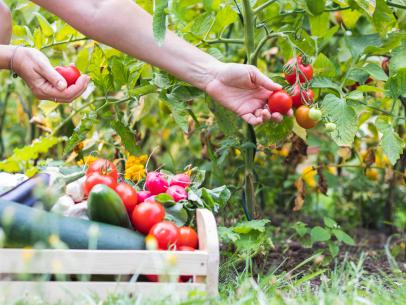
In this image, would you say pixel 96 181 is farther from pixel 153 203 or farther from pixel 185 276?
pixel 185 276

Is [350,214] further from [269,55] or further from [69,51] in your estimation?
[69,51]

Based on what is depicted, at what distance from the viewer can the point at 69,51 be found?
10.6ft

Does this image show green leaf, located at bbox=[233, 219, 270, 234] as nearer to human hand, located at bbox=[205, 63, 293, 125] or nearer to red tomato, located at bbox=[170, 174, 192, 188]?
red tomato, located at bbox=[170, 174, 192, 188]

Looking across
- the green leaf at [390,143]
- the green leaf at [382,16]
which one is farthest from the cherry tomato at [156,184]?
the green leaf at [382,16]

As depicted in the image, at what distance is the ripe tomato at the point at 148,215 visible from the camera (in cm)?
184

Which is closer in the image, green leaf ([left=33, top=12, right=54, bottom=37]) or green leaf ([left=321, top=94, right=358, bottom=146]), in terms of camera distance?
green leaf ([left=321, top=94, right=358, bottom=146])

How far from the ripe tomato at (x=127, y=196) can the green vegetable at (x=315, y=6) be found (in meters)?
0.81

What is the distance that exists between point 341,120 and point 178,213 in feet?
1.86

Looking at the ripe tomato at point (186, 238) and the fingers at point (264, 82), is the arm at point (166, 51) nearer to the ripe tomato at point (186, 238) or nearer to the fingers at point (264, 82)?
the fingers at point (264, 82)

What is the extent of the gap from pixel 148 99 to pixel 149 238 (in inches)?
39.7

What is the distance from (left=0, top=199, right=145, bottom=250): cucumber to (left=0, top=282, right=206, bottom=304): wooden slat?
0.10m

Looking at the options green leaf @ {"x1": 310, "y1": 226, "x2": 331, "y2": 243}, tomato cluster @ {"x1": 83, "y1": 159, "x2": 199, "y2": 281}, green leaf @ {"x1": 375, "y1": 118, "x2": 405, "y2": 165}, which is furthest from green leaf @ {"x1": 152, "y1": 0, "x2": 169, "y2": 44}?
green leaf @ {"x1": 310, "y1": 226, "x2": 331, "y2": 243}

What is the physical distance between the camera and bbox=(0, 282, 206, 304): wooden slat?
162 cm

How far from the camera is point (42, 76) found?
2.07 meters
